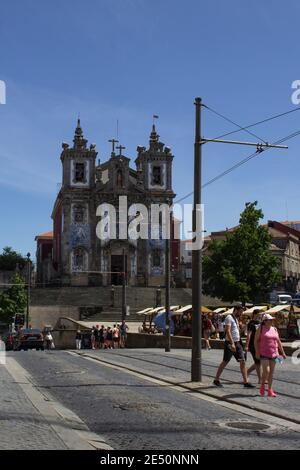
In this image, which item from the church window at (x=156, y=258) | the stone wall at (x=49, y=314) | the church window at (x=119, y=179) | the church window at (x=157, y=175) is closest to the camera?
the stone wall at (x=49, y=314)

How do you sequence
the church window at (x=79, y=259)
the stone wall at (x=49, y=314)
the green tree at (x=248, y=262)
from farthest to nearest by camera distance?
the church window at (x=79, y=259) < the stone wall at (x=49, y=314) < the green tree at (x=248, y=262)

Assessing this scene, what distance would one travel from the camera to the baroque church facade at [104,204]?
73562 mm

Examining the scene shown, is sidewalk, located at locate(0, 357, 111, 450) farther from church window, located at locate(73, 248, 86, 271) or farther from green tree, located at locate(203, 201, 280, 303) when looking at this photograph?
church window, located at locate(73, 248, 86, 271)

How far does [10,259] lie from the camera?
11481cm

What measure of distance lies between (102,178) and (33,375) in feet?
206

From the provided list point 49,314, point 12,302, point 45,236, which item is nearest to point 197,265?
point 49,314

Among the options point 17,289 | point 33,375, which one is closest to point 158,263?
point 17,289

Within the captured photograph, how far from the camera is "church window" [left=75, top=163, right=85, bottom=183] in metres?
75.6

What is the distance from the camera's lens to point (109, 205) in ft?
248

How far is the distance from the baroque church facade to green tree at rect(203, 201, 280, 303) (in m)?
20.0

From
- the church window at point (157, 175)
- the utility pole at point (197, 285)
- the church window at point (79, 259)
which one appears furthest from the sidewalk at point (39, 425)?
the church window at point (157, 175)

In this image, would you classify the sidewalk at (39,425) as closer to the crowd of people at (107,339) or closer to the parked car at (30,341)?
the crowd of people at (107,339)

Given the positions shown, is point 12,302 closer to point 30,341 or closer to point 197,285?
A: point 30,341

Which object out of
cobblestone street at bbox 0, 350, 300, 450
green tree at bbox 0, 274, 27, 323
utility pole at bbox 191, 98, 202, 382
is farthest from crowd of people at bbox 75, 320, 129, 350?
utility pole at bbox 191, 98, 202, 382
